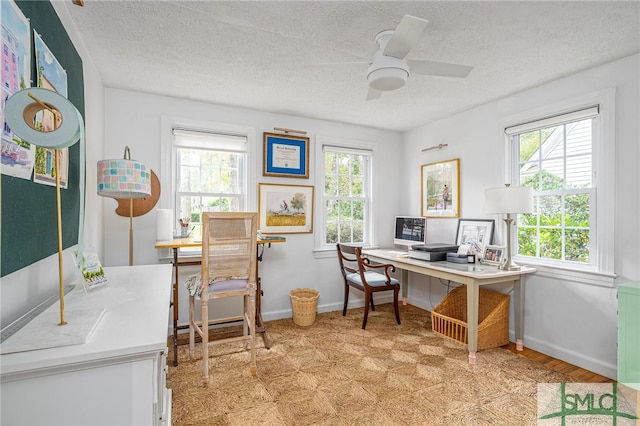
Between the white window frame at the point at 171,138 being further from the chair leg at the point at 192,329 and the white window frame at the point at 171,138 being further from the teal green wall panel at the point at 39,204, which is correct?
the teal green wall panel at the point at 39,204

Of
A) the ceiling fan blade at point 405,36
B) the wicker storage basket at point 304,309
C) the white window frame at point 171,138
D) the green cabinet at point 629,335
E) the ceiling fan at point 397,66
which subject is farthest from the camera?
the wicker storage basket at point 304,309

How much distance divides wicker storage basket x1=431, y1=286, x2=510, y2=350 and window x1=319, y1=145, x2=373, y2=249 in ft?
4.60

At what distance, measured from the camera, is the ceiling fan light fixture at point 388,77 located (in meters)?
1.88

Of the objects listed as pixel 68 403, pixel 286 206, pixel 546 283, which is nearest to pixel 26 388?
pixel 68 403

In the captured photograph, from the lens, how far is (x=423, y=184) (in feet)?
13.6

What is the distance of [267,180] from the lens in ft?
12.0

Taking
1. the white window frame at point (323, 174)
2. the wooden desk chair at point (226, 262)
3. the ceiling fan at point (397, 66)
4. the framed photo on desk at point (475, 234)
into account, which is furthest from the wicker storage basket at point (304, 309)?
the ceiling fan at point (397, 66)

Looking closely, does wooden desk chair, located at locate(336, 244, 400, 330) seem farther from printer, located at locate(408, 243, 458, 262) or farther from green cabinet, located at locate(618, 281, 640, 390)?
green cabinet, located at locate(618, 281, 640, 390)

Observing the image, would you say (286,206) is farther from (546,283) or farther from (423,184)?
(546,283)

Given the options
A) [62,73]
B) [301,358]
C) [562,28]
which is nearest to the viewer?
[62,73]

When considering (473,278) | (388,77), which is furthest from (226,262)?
(473,278)

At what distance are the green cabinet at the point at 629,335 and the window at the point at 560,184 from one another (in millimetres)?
527

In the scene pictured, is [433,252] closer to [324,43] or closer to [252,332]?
[252,332]

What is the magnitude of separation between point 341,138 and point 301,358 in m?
2.71
